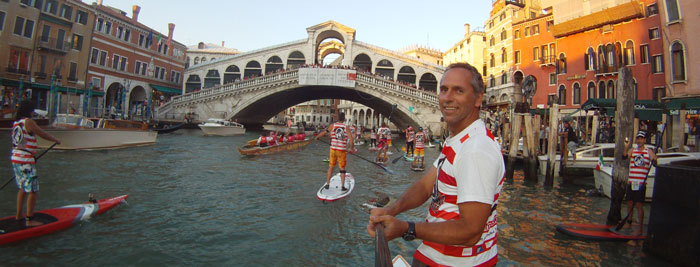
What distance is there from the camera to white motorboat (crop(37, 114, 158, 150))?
507 inches

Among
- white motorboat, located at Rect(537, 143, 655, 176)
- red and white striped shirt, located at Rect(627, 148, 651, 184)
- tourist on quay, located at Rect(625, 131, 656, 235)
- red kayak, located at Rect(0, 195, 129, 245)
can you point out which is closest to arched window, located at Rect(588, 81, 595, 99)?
white motorboat, located at Rect(537, 143, 655, 176)

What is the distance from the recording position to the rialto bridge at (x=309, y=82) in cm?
2962

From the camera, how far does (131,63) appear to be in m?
34.2

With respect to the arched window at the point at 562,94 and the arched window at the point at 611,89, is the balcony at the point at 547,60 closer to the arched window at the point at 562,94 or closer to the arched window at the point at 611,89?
the arched window at the point at 562,94

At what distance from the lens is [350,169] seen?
39.6 feet

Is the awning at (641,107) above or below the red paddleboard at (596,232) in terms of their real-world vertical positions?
above

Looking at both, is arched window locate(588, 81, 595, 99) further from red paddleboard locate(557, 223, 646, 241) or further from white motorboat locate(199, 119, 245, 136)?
white motorboat locate(199, 119, 245, 136)

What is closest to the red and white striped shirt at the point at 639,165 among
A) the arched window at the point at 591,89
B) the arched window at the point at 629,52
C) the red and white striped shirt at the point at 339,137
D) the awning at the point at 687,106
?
Result: the red and white striped shirt at the point at 339,137

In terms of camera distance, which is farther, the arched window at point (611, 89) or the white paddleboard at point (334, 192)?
the arched window at point (611, 89)

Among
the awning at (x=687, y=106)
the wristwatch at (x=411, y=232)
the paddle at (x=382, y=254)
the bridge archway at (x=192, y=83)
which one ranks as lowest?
the paddle at (x=382, y=254)

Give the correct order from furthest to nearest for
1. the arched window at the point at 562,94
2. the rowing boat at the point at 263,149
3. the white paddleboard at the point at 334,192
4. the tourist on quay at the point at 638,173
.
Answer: the arched window at the point at 562,94 < the rowing boat at the point at 263,149 < the white paddleboard at the point at 334,192 < the tourist on quay at the point at 638,173

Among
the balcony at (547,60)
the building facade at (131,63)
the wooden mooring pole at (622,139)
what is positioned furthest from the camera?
the building facade at (131,63)

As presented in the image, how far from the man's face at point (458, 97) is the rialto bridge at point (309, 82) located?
27.7 metres

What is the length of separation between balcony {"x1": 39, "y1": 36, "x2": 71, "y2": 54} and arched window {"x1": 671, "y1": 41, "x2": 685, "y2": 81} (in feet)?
137
